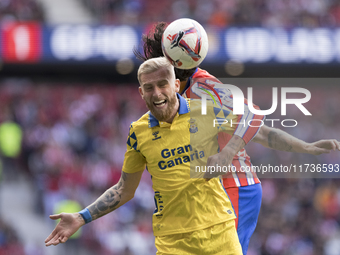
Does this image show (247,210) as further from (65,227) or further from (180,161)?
(65,227)

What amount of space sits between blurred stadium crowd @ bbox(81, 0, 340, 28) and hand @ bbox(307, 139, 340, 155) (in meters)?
11.3

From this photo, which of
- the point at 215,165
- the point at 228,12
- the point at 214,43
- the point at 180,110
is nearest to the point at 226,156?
the point at 215,165

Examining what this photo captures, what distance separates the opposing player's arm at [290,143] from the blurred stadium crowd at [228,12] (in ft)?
35.3

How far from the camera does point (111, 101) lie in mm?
15781

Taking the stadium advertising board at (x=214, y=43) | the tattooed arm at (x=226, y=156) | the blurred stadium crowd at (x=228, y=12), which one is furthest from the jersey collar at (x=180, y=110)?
the blurred stadium crowd at (x=228, y=12)

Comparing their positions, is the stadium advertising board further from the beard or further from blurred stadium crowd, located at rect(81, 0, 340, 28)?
the beard

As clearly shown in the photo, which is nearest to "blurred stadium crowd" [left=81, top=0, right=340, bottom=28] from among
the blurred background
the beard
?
the blurred background

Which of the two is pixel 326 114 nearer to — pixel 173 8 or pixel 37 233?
pixel 173 8

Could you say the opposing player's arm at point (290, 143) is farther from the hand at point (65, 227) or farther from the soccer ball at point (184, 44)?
the hand at point (65, 227)

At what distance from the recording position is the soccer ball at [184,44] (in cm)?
441

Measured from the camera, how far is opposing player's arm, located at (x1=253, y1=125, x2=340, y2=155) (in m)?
3.99

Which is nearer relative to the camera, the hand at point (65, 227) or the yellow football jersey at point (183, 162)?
the yellow football jersey at point (183, 162)

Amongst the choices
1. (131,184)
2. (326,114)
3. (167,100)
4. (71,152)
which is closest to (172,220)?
(131,184)

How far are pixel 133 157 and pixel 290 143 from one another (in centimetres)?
140
